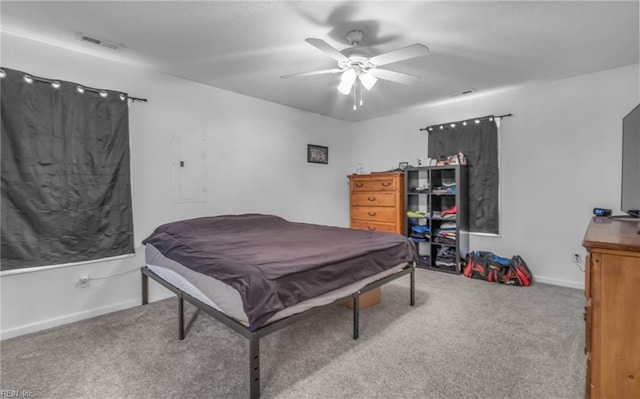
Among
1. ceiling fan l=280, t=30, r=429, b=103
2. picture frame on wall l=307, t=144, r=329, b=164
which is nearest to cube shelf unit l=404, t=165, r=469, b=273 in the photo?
picture frame on wall l=307, t=144, r=329, b=164

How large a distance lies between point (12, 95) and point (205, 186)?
1768 mm

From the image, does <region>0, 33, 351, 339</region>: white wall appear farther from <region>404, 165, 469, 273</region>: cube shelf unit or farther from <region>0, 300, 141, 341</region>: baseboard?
<region>404, 165, 469, 273</region>: cube shelf unit

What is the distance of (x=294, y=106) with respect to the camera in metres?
4.51

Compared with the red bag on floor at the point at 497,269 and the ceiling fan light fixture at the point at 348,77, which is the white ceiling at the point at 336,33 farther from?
the red bag on floor at the point at 497,269

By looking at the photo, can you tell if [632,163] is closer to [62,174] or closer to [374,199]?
[374,199]

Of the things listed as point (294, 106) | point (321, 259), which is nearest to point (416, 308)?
point (321, 259)

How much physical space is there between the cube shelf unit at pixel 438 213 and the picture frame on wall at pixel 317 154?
1.41m

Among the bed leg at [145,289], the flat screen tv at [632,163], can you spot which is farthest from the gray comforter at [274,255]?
the flat screen tv at [632,163]

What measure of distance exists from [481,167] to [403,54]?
2.57m

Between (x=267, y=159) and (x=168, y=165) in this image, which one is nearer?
(x=168, y=165)

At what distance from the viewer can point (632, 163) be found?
1.88 m

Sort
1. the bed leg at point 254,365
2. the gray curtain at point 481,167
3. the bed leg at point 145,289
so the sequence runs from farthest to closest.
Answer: the gray curtain at point 481,167
the bed leg at point 145,289
the bed leg at point 254,365

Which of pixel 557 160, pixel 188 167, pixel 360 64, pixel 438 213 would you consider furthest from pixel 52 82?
pixel 557 160

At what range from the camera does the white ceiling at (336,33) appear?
207 cm
